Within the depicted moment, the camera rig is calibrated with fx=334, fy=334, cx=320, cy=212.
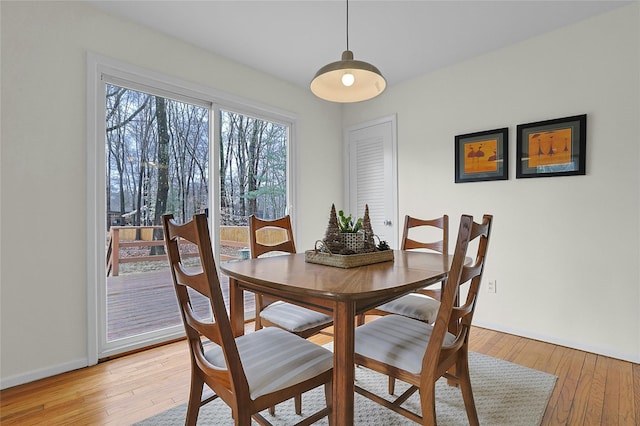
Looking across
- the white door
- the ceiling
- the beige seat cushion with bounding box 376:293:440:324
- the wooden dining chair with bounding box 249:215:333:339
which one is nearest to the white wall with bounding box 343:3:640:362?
the ceiling

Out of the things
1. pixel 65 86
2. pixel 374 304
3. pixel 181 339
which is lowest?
pixel 181 339

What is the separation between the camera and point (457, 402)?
1.81 meters

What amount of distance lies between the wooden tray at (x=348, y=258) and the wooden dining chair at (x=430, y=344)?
0.31 meters

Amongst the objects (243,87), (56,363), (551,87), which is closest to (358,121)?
(243,87)

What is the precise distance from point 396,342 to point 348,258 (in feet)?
1.37

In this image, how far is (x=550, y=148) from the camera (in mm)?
2621

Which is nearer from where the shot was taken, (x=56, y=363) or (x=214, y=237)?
(x=56, y=363)

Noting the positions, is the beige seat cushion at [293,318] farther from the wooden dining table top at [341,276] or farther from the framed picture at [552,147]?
the framed picture at [552,147]

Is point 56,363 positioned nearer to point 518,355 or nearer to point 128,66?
point 128,66

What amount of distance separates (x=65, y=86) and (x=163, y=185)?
35.0 inches

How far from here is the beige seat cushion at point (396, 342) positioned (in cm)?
129

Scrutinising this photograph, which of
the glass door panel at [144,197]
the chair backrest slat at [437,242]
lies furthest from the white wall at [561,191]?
the glass door panel at [144,197]

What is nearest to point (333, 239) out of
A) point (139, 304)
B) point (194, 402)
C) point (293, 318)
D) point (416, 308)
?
point (293, 318)

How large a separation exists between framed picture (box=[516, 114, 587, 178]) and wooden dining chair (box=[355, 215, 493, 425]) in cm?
162
